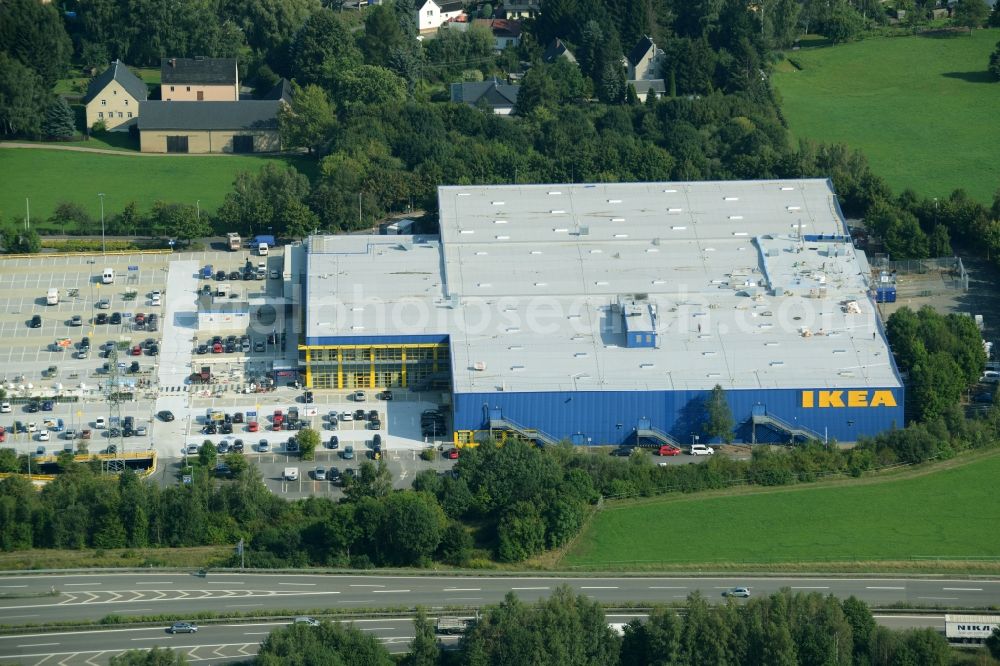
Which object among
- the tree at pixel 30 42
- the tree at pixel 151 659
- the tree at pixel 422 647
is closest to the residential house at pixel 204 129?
the tree at pixel 30 42

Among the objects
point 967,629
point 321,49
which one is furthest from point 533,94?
point 967,629

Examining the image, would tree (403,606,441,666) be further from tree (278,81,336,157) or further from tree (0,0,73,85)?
tree (0,0,73,85)

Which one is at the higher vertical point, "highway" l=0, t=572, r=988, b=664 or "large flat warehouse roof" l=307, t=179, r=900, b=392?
"large flat warehouse roof" l=307, t=179, r=900, b=392

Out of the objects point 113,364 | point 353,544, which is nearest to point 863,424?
point 353,544

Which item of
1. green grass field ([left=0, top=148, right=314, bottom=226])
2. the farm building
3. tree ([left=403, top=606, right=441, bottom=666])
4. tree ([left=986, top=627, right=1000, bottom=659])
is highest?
green grass field ([left=0, top=148, right=314, bottom=226])

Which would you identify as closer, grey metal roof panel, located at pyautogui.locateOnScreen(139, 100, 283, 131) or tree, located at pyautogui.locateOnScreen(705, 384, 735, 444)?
tree, located at pyautogui.locateOnScreen(705, 384, 735, 444)

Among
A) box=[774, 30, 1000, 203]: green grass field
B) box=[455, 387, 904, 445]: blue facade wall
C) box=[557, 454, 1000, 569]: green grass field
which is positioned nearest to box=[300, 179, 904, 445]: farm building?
box=[455, 387, 904, 445]: blue facade wall

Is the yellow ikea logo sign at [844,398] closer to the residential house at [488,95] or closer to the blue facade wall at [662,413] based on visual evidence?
the blue facade wall at [662,413]

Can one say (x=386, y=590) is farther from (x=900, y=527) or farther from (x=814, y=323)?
(x=814, y=323)
